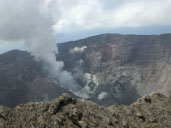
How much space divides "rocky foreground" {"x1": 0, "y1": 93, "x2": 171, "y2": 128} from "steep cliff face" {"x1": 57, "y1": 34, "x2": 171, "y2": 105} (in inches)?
2776

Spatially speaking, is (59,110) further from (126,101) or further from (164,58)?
(164,58)

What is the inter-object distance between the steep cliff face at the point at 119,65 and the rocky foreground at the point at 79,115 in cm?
7051

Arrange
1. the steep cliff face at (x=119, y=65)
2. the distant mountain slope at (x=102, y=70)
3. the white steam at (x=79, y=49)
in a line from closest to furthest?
the distant mountain slope at (x=102, y=70) → the steep cliff face at (x=119, y=65) → the white steam at (x=79, y=49)

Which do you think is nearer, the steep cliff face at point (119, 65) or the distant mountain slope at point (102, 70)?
the distant mountain slope at point (102, 70)


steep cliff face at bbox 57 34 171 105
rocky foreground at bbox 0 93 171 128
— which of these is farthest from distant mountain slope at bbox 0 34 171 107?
rocky foreground at bbox 0 93 171 128

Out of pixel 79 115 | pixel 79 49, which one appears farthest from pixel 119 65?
pixel 79 115

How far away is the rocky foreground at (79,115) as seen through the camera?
22.7 m

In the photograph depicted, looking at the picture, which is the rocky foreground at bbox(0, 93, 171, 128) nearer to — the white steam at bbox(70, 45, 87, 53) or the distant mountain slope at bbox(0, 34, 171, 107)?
the distant mountain slope at bbox(0, 34, 171, 107)

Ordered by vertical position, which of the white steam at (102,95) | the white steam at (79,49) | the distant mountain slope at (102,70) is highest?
the white steam at (79,49)

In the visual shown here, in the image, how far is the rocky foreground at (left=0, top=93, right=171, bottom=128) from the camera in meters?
22.7

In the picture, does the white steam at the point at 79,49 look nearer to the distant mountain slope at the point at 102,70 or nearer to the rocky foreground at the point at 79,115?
the distant mountain slope at the point at 102,70

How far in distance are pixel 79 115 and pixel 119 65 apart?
93.6 metres

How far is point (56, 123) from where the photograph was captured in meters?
22.5

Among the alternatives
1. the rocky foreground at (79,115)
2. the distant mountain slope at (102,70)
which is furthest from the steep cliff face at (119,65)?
the rocky foreground at (79,115)
